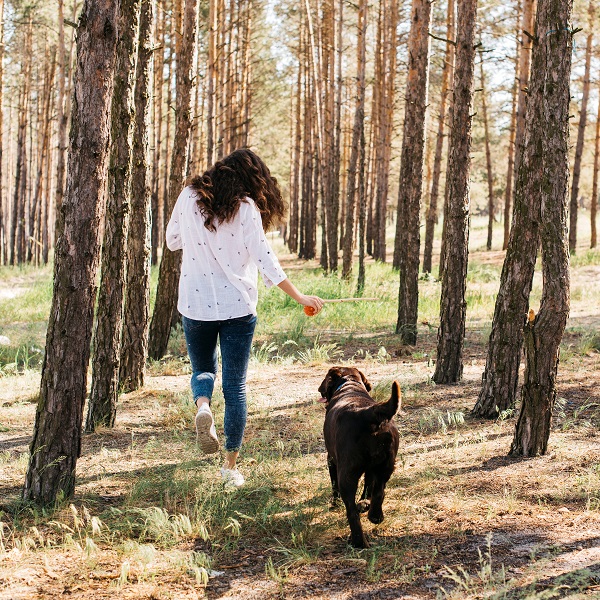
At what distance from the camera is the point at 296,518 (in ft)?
13.8

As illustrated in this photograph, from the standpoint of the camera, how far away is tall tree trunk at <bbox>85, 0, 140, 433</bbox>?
609cm

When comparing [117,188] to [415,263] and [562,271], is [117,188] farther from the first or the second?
[415,263]

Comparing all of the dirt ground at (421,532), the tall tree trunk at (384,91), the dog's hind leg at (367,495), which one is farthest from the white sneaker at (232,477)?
the tall tree trunk at (384,91)

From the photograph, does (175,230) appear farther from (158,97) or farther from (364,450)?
(158,97)

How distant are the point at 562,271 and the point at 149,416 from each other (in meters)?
3.90

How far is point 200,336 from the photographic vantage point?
459 centimetres

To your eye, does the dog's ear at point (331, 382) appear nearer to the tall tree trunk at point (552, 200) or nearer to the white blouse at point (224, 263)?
the white blouse at point (224, 263)

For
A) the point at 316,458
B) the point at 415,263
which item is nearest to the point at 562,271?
the point at 316,458

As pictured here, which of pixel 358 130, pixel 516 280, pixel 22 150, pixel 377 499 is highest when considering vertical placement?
pixel 22 150

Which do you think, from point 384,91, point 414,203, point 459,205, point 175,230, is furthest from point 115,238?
point 384,91

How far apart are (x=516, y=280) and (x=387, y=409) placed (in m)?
2.80

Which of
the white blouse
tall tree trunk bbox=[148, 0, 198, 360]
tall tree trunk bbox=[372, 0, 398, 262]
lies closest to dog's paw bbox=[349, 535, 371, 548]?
the white blouse

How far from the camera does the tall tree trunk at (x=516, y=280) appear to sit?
5.76 m

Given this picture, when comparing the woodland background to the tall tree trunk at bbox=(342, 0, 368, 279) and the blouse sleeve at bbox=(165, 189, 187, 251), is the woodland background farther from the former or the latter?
the blouse sleeve at bbox=(165, 189, 187, 251)
